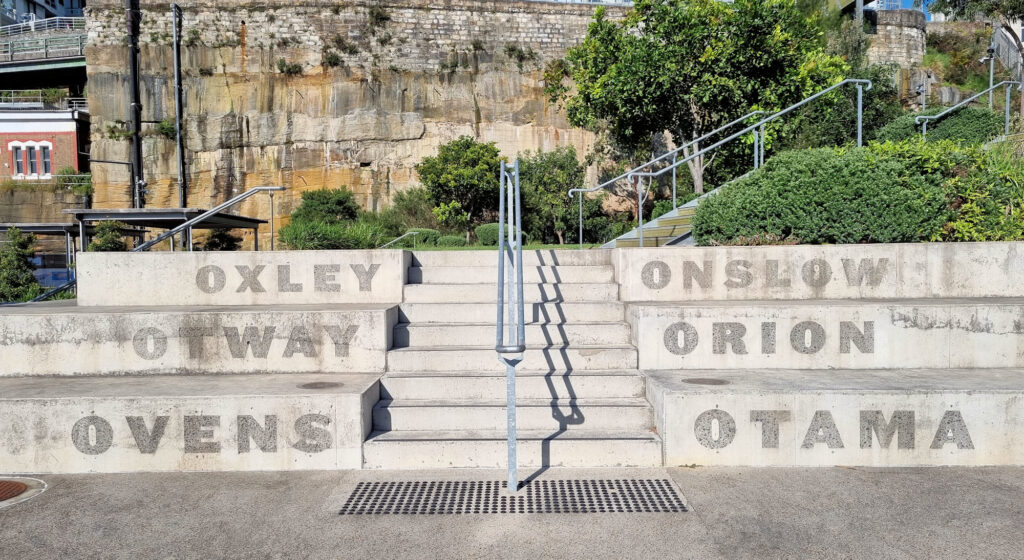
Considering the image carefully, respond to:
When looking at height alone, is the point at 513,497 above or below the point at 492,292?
below

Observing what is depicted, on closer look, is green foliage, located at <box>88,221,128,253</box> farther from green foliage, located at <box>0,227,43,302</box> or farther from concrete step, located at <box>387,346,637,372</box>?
concrete step, located at <box>387,346,637,372</box>

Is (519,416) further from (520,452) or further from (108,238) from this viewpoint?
(108,238)

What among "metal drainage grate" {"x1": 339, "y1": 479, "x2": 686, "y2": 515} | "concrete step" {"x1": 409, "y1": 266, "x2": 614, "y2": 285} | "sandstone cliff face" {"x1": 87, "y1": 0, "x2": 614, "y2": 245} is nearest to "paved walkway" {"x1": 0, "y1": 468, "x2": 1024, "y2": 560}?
"metal drainage grate" {"x1": 339, "y1": 479, "x2": 686, "y2": 515}

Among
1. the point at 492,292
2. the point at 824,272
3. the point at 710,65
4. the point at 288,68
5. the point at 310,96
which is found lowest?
the point at 492,292

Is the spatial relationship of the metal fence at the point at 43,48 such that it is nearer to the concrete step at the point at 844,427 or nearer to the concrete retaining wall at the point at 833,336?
the concrete retaining wall at the point at 833,336

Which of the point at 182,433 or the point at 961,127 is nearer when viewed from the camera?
the point at 182,433

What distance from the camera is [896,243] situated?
7016 mm

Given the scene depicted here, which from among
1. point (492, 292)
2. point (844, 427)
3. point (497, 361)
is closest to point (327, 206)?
point (492, 292)

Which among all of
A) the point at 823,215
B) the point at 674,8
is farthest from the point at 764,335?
the point at 674,8

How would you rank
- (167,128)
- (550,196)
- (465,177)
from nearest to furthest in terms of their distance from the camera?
1. (550,196)
2. (465,177)
3. (167,128)

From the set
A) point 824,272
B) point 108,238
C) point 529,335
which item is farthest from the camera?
point 108,238

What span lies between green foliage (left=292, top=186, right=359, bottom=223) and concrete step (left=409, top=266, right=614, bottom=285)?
22.0 meters

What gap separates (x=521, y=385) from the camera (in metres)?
5.42

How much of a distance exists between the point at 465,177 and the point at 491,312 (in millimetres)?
20840
